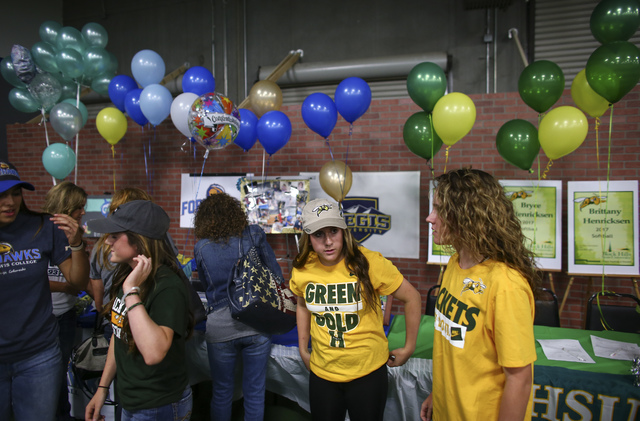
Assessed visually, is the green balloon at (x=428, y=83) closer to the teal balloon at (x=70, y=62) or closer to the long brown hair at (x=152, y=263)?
the long brown hair at (x=152, y=263)

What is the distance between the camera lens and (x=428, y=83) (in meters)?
2.72

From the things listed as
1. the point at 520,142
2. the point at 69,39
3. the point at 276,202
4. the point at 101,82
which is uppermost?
the point at 69,39

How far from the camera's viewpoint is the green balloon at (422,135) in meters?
2.86

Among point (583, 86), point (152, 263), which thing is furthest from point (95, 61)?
point (583, 86)

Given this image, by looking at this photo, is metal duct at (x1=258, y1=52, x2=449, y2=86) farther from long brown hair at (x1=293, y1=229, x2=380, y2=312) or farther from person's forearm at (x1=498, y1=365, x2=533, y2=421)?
person's forearm at (x1=498, y1=365, x2=533, y2=421)

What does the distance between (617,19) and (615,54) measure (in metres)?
0.29

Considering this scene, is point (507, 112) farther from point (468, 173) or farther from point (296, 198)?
point (468, 173)

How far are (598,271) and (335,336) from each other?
2.90 meters

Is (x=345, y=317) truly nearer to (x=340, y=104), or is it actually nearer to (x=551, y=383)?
(x=551, y=383)

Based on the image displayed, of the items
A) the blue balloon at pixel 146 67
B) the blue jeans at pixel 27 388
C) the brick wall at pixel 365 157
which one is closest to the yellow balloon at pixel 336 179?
the brick wall at pixel 365 157

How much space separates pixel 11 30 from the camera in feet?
18.4

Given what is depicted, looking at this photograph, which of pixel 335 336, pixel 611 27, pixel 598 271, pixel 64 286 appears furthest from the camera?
pixel 598 271

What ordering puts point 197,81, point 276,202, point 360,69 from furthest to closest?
point 360,69, point 276,202, point 197,81

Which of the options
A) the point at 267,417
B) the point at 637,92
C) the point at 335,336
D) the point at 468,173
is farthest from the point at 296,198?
the point at 637,92
